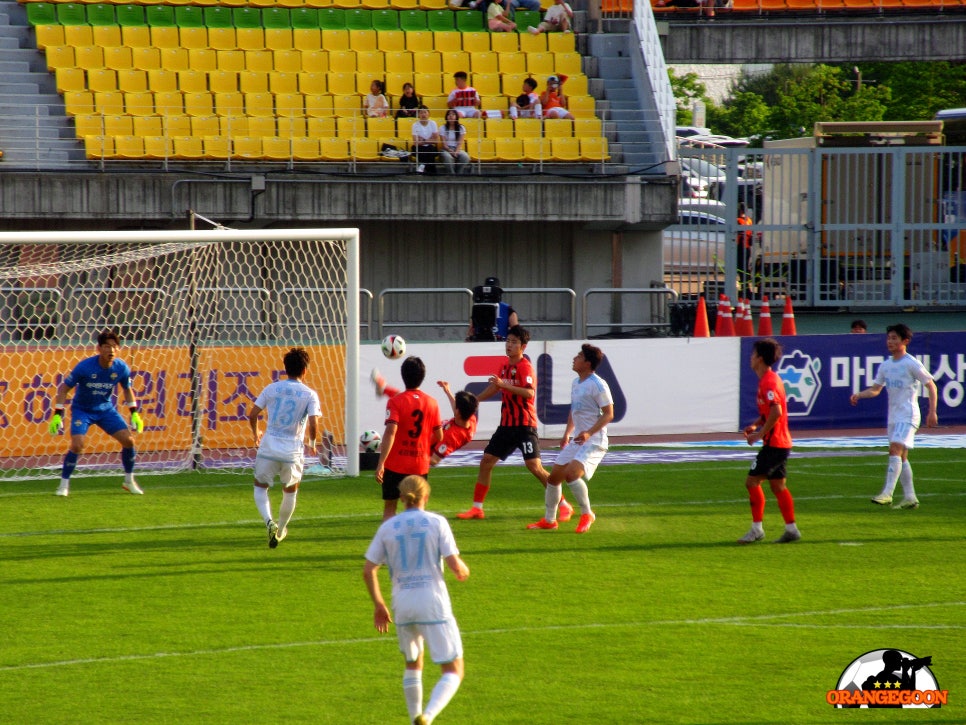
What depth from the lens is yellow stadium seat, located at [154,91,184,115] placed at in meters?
25.4

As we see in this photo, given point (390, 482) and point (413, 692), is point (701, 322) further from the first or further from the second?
point (413, 692)

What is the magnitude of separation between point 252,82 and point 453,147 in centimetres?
459

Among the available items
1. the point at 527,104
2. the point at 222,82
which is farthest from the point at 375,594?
the point at 222,82

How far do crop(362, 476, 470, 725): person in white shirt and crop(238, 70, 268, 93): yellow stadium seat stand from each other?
21.1 meters

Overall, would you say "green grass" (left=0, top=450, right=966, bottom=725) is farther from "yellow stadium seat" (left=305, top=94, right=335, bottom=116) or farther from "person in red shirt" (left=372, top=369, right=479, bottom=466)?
"yellow stadium seat" (left=305, top=94, right=335, bottom=116)

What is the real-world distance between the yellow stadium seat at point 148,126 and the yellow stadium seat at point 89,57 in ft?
6.97

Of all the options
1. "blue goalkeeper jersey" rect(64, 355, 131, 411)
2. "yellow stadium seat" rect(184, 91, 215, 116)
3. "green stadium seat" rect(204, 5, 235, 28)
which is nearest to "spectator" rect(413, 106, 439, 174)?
"yellow stadium seat" rect(184, 91, 215, 116)

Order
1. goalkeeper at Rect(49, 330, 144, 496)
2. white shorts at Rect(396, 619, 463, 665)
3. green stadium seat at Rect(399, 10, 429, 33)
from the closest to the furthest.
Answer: white shorts at Rect(396, 619, 463, 665)
goalkeeper at Rect(49, 330, 144, 496)
green stadium seat at Rect(399, 10, 429, 33)

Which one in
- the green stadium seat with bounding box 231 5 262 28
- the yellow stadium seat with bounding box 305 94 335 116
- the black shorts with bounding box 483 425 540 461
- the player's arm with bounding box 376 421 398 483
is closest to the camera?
the player's arm with bounding box 376 421 398 483

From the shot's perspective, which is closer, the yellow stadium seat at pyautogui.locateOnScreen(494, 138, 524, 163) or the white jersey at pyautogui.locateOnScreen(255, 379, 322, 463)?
the white jersey at pyautogui.locateOnScreen(255, 379, 322, 463)

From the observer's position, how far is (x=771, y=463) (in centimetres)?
1204

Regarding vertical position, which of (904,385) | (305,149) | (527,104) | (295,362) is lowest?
(904,385)

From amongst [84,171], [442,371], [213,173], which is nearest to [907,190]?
[442,371]

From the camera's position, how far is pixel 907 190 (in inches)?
1064
